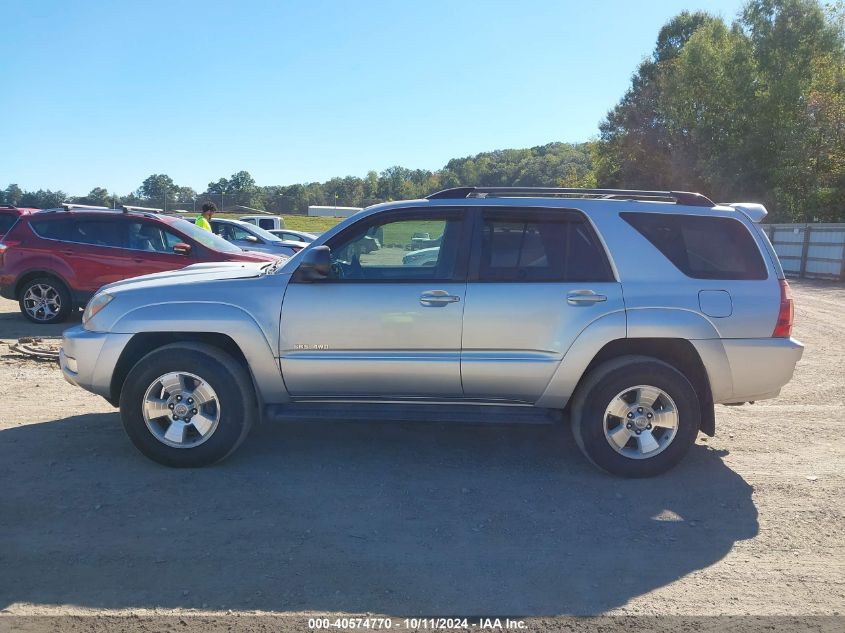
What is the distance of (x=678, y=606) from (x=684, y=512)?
3.79 feet

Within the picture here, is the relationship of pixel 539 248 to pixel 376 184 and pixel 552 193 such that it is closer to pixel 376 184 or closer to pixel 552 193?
pixel 552 193

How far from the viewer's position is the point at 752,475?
516cm

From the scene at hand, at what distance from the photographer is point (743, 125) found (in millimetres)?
37094

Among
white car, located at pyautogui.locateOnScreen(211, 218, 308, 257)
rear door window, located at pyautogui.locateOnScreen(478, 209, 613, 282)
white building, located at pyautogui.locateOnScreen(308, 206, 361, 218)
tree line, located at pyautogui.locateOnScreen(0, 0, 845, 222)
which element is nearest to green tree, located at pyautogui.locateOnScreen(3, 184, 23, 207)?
tree line, located at pyautogui.locateOnScreen(0, 0, 845, 222)

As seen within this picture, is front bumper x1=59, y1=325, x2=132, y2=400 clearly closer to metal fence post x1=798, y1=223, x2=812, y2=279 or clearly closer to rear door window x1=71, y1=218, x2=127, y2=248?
rear door window x1=71, y1=218, x2=127, y2=248

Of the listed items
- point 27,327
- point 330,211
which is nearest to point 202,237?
point 27,327

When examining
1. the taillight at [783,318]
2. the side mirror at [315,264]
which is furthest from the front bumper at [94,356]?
the taillight at [783,318]

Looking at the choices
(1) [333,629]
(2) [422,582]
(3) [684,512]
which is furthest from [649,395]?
(1) [333,629]

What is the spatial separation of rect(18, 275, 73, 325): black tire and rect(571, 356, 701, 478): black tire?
8.86m

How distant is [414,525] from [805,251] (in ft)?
79.4

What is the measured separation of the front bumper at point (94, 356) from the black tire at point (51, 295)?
6326 millimetres

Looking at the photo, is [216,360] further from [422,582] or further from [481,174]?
[481,174]

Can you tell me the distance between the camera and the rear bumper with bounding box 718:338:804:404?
496 centimetres

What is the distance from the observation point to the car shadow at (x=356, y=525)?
138 inches
